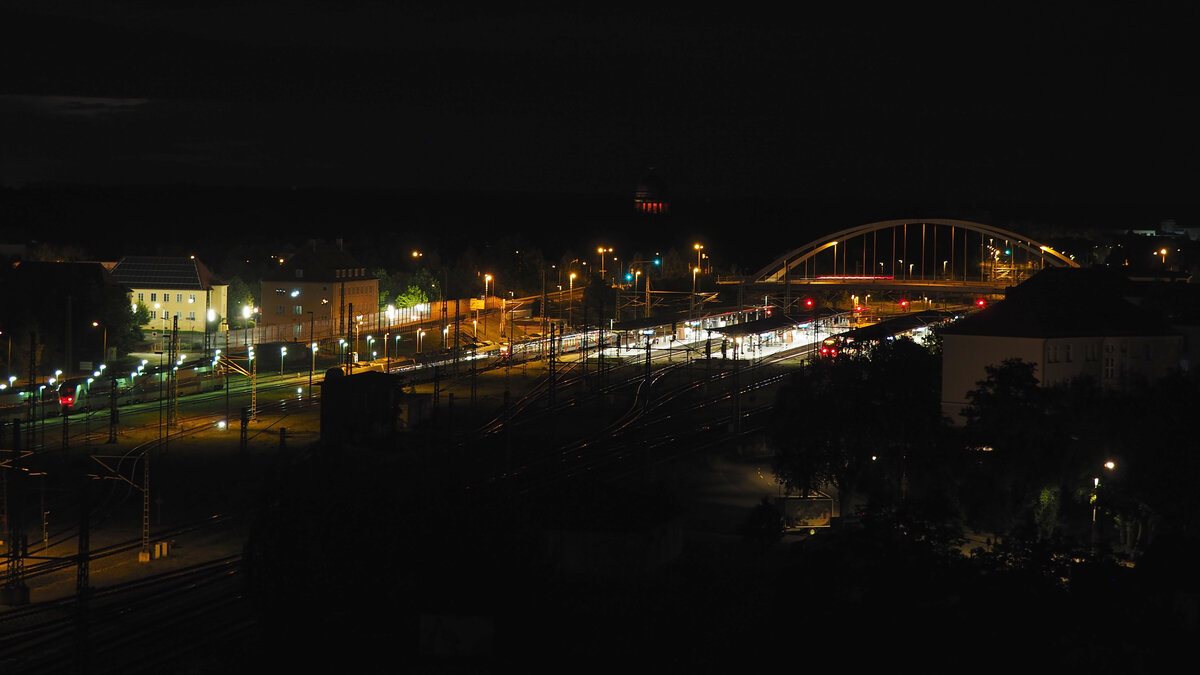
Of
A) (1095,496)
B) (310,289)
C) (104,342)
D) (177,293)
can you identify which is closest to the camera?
(1095,496)

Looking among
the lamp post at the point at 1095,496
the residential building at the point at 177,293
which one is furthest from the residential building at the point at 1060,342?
the residential building at the point at 177,293

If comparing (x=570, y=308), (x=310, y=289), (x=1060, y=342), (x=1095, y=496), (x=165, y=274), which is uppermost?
(x=165, y=274)

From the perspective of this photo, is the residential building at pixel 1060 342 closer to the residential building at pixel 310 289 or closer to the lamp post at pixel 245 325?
the lamp post at pixel 245 325

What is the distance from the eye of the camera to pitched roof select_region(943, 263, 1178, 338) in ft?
67.5

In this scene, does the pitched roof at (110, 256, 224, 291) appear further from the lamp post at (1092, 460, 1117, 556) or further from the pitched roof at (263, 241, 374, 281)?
the lamp post at (1092, 460, 1117, 556)

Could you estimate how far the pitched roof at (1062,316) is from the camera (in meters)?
20.6

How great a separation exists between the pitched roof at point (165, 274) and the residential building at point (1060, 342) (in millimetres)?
27628

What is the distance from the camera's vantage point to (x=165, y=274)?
141 ft

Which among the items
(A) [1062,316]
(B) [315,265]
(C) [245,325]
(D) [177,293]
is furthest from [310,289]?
(A) [1062,316]

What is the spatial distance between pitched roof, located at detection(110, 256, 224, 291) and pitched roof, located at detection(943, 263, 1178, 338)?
27.7m

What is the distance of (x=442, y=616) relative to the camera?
12.4 m

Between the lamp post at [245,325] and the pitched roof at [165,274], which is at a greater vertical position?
the pitched roof at [165,274]

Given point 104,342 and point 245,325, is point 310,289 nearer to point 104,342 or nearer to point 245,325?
point 245,325

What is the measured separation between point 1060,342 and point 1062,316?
0.65 m
